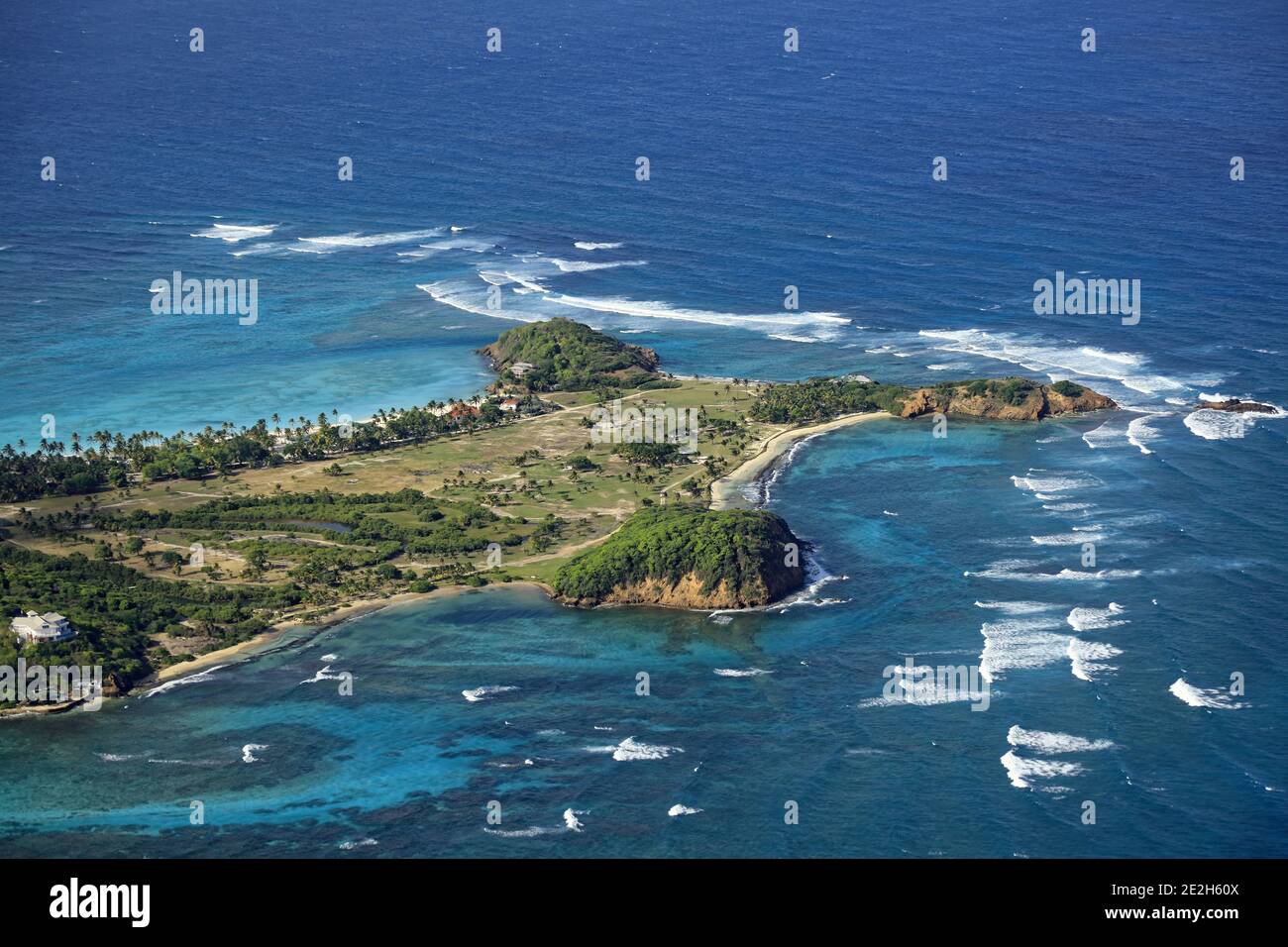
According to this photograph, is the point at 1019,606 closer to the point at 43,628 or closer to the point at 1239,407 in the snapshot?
the point at 1239,407

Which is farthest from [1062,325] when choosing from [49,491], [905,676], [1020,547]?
[49,491]

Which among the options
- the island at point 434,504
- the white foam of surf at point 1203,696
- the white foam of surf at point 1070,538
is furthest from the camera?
the white foam of surf at point 1070,538

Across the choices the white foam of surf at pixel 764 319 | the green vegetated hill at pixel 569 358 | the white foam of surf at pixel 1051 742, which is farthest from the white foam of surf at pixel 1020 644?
the white foam of surf at pixel 764 319

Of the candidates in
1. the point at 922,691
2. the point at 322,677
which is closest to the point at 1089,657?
the point at 922,691

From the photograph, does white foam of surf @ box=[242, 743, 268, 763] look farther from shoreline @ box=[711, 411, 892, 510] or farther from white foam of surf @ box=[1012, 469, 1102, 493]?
white foam of surf @ box=[1012, 469, 1102, 493]

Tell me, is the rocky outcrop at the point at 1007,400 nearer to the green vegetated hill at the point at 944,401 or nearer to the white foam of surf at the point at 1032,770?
the green vegetated hill at the point at 944,401

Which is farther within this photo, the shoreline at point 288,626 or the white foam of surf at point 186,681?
the shoreline at point 288,626

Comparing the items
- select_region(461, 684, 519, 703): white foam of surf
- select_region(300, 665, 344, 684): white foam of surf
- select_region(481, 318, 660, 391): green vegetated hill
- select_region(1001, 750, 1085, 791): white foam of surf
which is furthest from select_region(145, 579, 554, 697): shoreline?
select_region(481, 318, 660, 391): green vegetated hill
